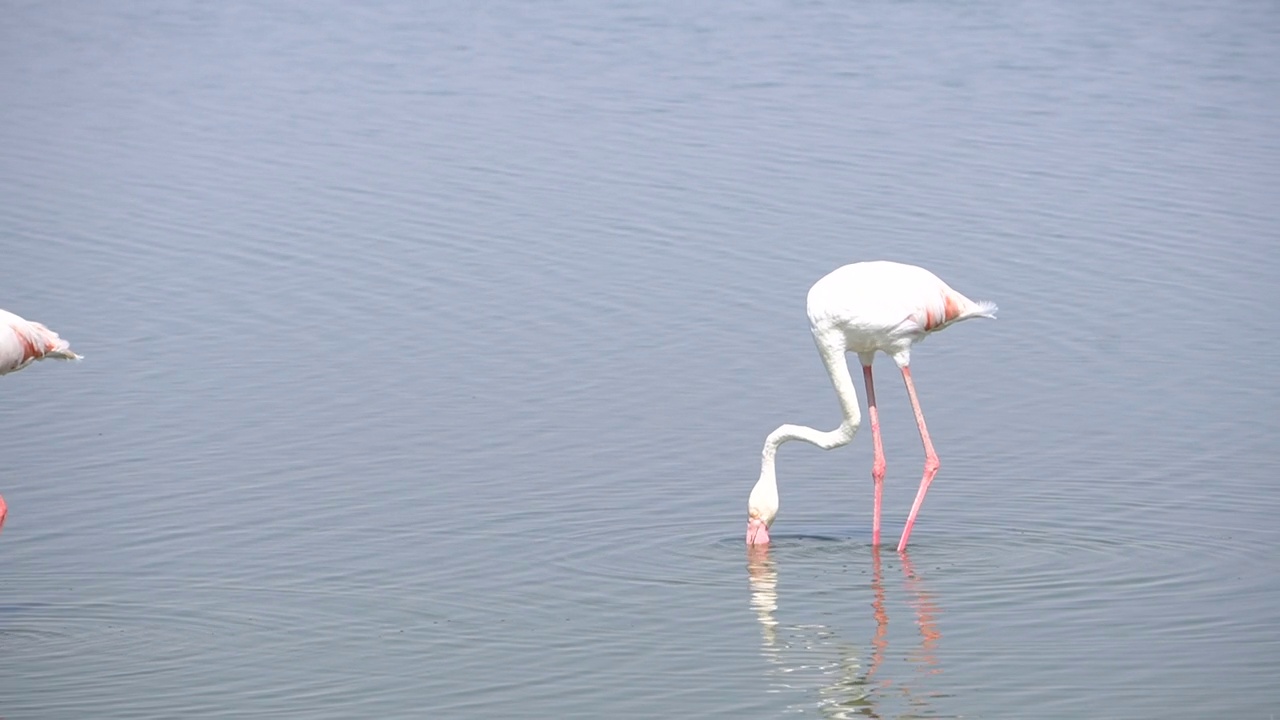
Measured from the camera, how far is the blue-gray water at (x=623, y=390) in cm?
852

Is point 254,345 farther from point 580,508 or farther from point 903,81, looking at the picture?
point 903,81

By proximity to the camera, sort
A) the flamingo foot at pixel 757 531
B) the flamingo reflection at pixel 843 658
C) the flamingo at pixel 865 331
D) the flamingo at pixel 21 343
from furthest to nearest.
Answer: the flamingo at pixel 865 331
the flamingo foot at pixel 757 531
the flamingo at pixel 21 343
the flamingo reflection at pixel 843 658

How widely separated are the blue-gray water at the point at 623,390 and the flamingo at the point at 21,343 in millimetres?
881

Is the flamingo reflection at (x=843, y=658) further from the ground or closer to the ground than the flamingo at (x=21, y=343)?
closer to the ground

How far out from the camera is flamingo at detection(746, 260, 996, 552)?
10.2 meters

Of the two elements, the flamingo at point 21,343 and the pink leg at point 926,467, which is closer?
the flamingo at point 21,343

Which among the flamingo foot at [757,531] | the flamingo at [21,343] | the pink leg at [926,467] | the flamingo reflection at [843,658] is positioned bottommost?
the flamingo reflection at [843,658]

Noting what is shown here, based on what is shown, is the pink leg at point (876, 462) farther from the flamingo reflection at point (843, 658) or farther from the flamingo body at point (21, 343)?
the flamingo body at point (21, 343)

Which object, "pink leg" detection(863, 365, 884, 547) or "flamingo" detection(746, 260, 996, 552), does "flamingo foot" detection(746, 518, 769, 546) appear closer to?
"flamingo" detection(746, 260, 996, 552)

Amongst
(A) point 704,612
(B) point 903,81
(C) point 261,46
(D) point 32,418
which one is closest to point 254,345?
(D) point 32,418

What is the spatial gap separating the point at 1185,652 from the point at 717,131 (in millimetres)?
12797

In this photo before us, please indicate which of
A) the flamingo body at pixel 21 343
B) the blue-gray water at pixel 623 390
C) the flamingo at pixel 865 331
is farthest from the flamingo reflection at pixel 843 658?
the flamingo body at pixel 21 343

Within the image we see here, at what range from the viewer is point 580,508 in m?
10.7

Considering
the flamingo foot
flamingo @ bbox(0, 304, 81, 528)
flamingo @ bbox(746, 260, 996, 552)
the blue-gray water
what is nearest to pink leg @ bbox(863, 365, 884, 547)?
flamingo @ bbox(746, 260, 996, 552)
